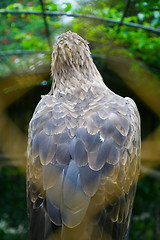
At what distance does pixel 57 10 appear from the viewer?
3.36m

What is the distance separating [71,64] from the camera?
7.16ft

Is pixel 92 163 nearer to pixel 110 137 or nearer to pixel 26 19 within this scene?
pixel 110 137

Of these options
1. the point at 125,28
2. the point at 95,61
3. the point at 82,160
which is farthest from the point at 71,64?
the point at 95,61

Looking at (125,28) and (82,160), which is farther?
(125,28)

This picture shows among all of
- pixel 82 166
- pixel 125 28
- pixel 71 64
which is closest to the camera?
→ pixel 82 166

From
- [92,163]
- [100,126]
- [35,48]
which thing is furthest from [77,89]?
[35,48]

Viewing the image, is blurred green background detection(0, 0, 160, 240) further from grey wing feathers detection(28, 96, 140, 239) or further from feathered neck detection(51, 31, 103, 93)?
grey wing feathers detection(28, 96, 140, 239)

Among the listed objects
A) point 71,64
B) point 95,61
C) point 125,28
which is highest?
point 71,64

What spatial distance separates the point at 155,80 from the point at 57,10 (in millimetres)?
1821

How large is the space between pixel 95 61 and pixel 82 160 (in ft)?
9.81

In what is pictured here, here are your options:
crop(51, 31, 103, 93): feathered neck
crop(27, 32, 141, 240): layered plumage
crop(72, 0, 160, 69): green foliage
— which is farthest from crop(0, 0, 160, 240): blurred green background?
crop(27, 32, 141, 240): layered plumage

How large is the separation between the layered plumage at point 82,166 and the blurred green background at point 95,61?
150 centimetres

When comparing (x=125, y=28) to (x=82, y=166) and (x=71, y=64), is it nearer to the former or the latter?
(x=71, y=64)

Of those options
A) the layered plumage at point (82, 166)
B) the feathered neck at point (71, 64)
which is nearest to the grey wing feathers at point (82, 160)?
the layered plumage at point (82, 166)
